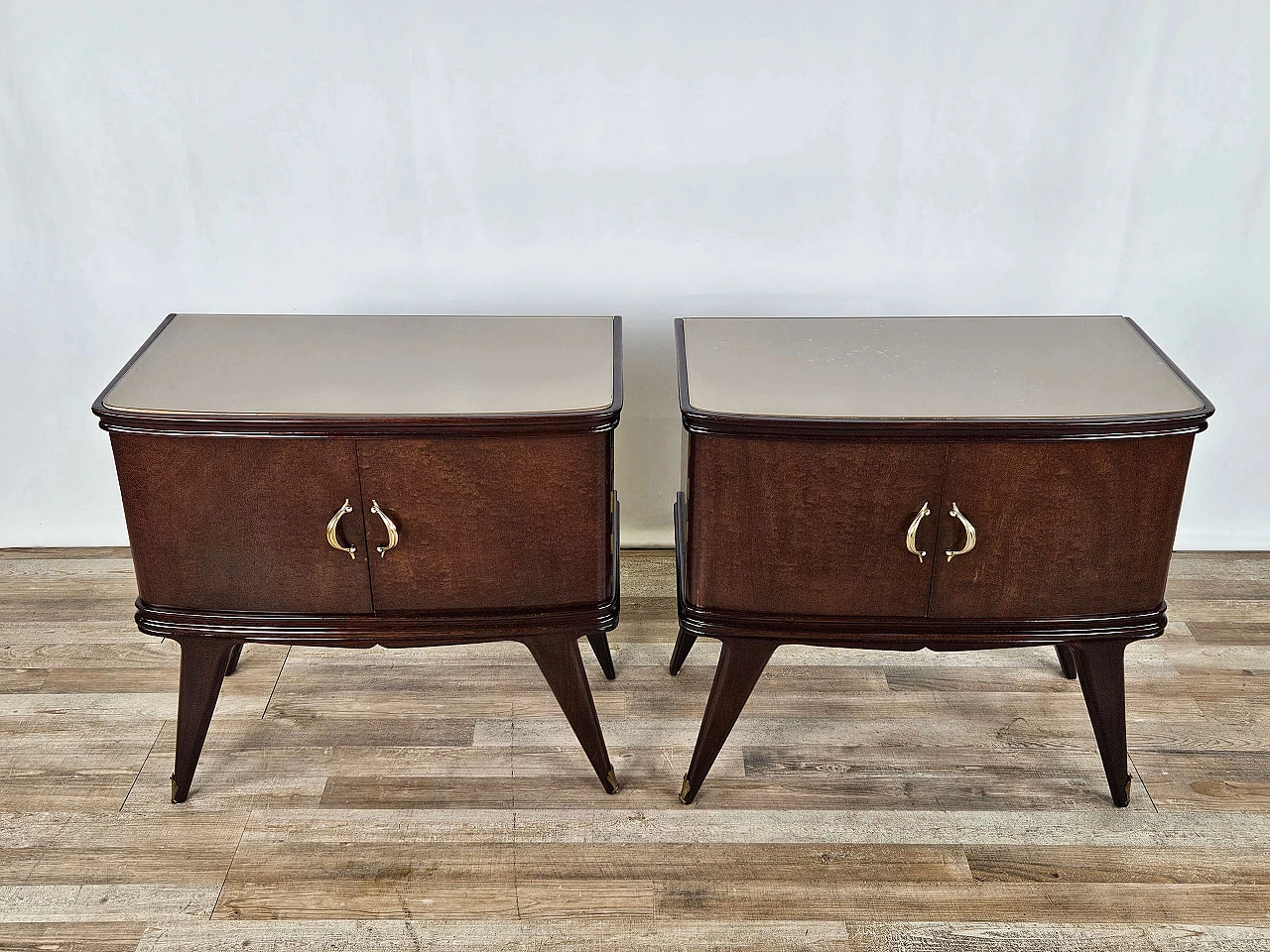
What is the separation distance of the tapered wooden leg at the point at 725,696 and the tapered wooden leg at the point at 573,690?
0.40 feet

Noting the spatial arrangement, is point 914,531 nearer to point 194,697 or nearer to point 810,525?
point 810,525

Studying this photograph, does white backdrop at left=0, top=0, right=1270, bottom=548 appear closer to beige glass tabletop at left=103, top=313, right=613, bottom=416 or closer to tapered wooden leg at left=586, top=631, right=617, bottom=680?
beige glass tabletop at left=103, top=313, right=613, bottom=416

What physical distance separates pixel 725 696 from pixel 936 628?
30 centimetres

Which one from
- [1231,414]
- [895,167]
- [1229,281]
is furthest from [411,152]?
[1231,414]

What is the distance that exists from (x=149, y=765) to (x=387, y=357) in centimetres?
72

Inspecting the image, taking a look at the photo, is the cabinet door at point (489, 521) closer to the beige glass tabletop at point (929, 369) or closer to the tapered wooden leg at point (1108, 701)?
the beige glass tabletop at point (929, 369)

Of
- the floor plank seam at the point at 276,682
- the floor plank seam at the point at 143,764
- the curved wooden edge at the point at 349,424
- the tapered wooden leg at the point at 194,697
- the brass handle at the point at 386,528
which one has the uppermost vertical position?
the curved wooden edge at the point at 349,424

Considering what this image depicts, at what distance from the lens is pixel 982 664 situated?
68.8 inches

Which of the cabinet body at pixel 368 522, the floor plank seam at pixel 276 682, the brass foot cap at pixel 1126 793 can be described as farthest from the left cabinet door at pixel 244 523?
the brass foot cap at pixel 1126 793

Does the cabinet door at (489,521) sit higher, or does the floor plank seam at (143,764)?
the cabinet door at (489,521)

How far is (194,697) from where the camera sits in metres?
1.43

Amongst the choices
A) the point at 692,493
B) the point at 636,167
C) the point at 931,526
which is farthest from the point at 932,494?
the point at 636,167

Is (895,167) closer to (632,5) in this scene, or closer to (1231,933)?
(632,5)

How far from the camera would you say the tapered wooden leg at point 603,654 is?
1646mm
